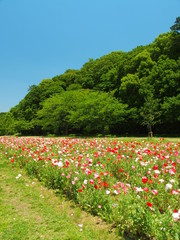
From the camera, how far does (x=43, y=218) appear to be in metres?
3.18

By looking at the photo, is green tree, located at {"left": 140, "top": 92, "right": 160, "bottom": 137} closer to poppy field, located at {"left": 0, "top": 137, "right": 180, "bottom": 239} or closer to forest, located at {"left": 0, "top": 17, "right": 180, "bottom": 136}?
forest, located at {"left": 0, "top": 17, "right": 180, "bottom": 136}

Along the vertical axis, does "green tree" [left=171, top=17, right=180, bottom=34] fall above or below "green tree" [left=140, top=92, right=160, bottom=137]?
above

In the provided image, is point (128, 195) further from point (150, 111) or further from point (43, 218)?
point (150, 111)

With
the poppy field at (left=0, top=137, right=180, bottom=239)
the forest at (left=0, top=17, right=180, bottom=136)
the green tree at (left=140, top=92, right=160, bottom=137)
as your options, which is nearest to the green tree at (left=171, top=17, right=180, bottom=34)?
the forest at (left=0, top=17, right=180, bottom=136)

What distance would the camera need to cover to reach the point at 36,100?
3947 centimetres

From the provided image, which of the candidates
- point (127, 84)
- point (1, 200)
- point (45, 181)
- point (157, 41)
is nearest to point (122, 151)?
point (45, 181)

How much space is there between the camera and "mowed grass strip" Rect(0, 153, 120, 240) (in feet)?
8.86

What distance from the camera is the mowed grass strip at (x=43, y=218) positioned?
8.86ft

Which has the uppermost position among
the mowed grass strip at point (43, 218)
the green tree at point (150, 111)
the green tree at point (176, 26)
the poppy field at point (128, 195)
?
the green tree at point (176, 26)

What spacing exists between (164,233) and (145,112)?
18809 millimetres

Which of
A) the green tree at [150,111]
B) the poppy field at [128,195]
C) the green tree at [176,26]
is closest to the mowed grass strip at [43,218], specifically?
the poppy field at [128,195]

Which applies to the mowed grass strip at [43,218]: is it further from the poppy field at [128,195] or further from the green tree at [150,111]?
the green tree at [150,111]

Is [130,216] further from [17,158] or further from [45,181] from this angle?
[17,158]

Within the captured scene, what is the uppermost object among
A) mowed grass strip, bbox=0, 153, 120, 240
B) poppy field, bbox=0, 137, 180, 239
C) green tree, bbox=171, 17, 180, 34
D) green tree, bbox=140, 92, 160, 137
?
green tree, bbox=171, 17, 180, 34
